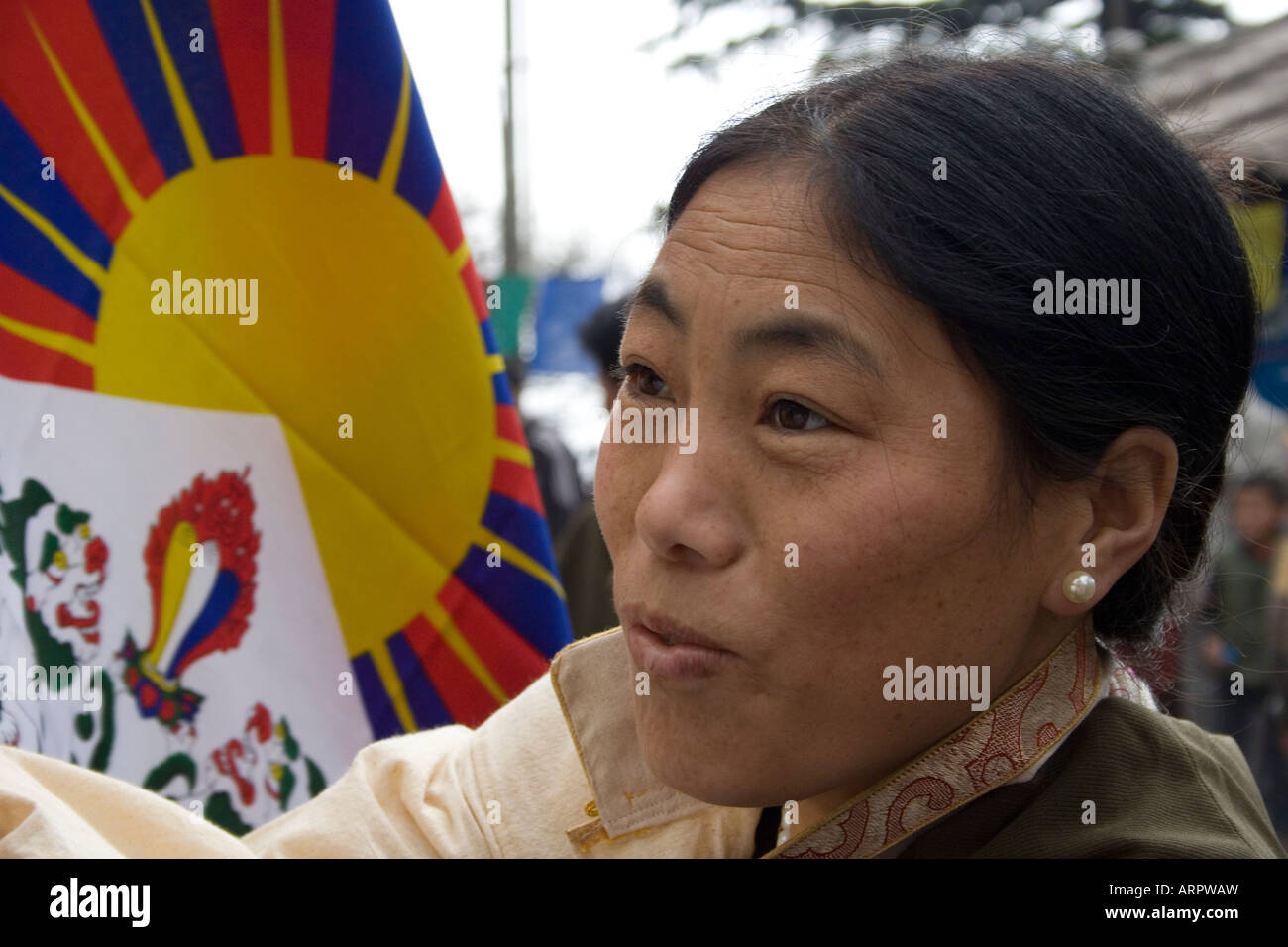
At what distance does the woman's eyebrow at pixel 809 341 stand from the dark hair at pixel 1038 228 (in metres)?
0.09

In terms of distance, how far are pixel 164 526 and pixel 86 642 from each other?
7.7 inches

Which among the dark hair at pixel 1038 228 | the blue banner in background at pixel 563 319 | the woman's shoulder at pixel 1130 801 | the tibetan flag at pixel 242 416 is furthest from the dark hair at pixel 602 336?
the woman's shoulder at pixel 1130 801

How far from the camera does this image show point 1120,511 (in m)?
1.44

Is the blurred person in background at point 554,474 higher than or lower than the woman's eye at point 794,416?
higher

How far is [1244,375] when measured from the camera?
5.16 ft

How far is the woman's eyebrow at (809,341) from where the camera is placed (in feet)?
4.25

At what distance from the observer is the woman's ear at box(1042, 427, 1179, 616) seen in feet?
4.63

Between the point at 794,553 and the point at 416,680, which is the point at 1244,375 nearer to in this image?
the point at 794,553

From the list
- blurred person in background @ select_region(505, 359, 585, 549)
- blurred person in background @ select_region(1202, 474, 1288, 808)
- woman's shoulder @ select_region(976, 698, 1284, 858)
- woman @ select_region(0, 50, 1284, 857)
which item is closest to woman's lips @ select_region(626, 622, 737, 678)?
woman @ select_region(0, 50, 1284, 857)

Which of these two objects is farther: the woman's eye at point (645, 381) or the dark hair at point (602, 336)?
the dark hair at point (602, 336)

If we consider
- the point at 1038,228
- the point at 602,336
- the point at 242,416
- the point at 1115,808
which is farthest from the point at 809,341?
the point at 602,336

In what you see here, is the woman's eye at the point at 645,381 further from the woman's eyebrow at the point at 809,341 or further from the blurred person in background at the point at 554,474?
the blurred person in background at the point at 554,474

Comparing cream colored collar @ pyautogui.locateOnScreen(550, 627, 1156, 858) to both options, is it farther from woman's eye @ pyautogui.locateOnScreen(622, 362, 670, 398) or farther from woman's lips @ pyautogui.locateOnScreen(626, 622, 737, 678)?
woman's eye @ pyautogui.locateOnScreen(622, 362, 670, 398)
